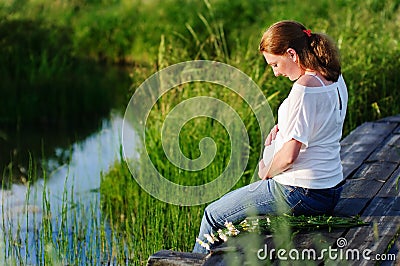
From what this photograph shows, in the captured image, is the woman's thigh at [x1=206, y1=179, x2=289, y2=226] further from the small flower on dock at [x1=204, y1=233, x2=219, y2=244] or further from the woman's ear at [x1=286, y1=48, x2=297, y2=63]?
the woman's ear at [x1=286, y1=48, x2=297, y2=63]

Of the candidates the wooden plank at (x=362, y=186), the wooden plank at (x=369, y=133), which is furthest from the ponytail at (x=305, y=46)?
the wooden plank at (x=369, y=133)

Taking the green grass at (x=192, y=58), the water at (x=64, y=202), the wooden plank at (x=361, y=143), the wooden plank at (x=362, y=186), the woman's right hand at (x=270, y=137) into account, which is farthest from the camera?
the green grass at (x=192, y=58)

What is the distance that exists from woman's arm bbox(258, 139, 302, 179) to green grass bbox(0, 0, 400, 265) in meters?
1.08

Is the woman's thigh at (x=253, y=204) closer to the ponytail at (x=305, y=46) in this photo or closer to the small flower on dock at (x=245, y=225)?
the small flower on dock at (x=245, y=225)

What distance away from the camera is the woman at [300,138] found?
10.7 ft

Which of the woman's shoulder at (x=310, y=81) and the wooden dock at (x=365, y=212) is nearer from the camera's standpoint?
the wooden dock at (x=365, y=212)

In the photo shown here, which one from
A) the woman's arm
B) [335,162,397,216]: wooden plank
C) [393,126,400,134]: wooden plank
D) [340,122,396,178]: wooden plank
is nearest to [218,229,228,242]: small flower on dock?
the woman's arm

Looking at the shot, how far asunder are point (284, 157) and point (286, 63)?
40 centimetres

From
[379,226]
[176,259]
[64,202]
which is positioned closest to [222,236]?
[176,259]

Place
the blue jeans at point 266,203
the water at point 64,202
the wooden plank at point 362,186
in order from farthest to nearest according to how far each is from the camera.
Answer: the water at point 64,202 < the wooden plank at point 362,186 < the blue jeans at point 266,203

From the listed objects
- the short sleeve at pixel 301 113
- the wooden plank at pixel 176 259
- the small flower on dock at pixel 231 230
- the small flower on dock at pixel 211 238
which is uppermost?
the short sleeve at pixel 301 113

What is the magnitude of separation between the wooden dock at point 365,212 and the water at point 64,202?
118cm

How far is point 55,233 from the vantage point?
5094mm

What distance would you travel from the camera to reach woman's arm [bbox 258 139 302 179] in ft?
10.7
